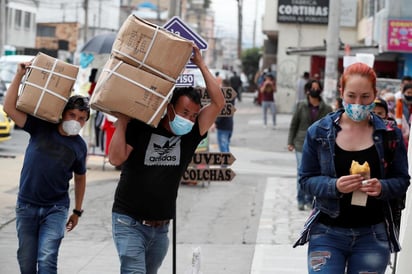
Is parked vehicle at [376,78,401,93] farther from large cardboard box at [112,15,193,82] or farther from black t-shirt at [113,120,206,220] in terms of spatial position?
large cardboard box at [112,15,193,82]

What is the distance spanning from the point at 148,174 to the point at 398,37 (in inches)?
787

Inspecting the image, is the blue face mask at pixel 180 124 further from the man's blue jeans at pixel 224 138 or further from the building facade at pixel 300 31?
the building facade at pixel 300 31

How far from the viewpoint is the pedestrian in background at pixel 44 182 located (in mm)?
6379

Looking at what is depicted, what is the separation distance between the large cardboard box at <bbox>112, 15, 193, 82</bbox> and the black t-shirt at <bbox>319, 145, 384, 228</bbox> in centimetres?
116

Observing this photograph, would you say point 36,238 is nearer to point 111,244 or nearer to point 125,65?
point 125,65

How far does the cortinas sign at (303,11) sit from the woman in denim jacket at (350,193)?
107 ft

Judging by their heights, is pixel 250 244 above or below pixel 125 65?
below

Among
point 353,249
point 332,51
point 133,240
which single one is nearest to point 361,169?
point 353,249

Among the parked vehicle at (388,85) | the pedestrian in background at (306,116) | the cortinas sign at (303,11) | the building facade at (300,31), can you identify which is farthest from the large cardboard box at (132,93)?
the cortinas sign at (303,11)

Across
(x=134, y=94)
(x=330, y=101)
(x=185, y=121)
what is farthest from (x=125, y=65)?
(x=330, y=101)

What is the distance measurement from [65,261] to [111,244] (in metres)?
1.06

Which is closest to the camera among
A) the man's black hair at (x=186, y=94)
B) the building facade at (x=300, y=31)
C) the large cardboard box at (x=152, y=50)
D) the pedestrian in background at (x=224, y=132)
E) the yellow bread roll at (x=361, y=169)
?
the yellow bread roll at (x=361, y=169)

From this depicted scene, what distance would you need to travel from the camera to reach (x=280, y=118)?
3525 centimetres

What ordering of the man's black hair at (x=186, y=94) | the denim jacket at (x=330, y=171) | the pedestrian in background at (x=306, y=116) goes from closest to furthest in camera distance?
the denim jacket at (x=330, y=171) → the man's black hair at (x=186, y=94) → the pedestrian in background at (x=306, y=116)
